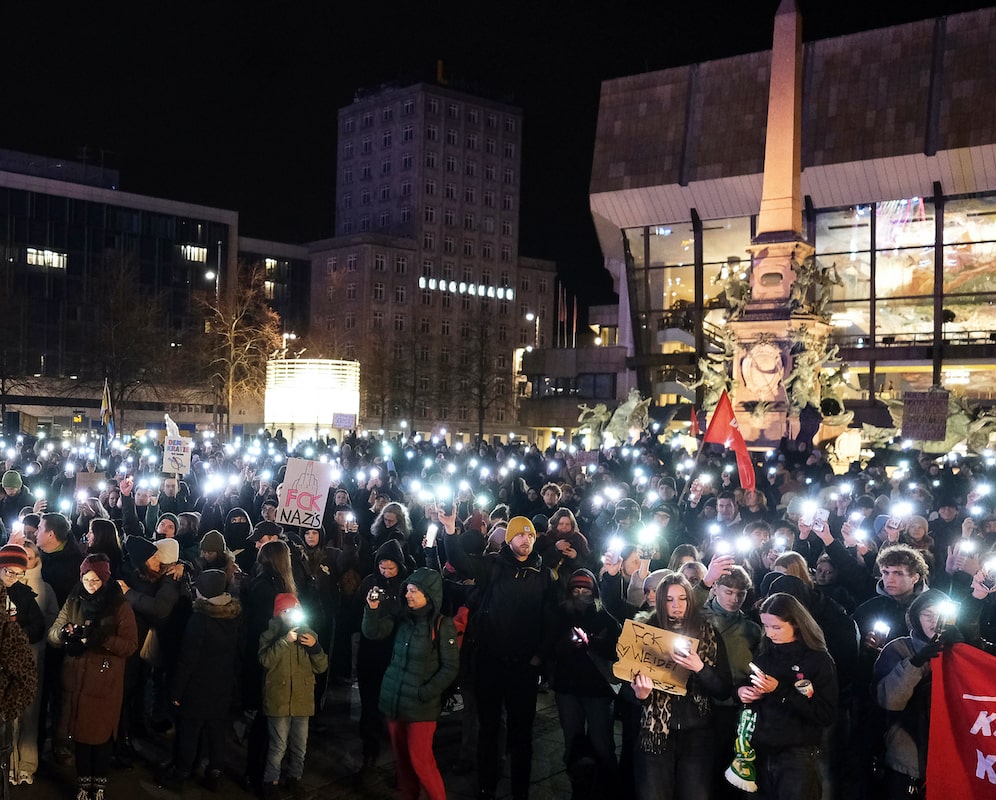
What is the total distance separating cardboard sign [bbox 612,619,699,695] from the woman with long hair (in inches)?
2.0

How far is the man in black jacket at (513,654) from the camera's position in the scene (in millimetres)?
6957

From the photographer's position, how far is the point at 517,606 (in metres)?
6.98

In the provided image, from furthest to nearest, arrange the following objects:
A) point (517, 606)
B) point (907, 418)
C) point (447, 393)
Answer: point (447, 393), point (907, 418), point (517, 606)

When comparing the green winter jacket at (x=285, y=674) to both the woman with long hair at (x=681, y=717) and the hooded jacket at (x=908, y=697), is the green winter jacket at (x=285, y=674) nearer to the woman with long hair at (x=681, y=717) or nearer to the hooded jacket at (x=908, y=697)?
the woman with long hair at (x=681, y=717)

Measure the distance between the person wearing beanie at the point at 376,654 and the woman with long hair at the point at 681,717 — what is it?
1.90 metres

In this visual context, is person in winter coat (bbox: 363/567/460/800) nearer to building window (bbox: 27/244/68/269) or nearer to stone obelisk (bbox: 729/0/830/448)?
stone obelisk (bbox: 729/0/830/448)

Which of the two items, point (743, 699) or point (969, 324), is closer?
point (743, 699)

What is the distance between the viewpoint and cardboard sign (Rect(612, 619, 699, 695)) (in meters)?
5.41

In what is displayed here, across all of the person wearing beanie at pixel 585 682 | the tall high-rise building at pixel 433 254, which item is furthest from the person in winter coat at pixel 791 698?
the tall high-rise building at pixel 433 254

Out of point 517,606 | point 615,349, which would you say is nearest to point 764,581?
point 517,606

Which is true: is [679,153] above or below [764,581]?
above

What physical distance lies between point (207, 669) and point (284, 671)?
0.49 metres

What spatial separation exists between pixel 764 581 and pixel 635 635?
71.1 inches

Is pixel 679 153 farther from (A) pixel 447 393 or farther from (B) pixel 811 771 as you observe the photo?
(B) pixel 811 771
